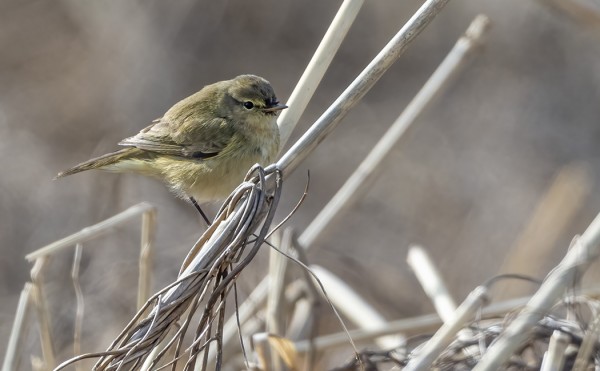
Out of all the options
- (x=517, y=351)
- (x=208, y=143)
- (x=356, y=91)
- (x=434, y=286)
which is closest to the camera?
(x=356, y=91)

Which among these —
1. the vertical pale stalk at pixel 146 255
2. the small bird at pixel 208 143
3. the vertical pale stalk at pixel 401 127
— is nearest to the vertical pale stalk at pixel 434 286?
the vertical pale stalk at pixel 401 127

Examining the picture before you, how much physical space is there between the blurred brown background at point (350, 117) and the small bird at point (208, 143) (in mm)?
Answer: 2146

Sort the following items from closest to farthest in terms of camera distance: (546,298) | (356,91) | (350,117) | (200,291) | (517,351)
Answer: (200,291), (546,298), (356,91), (517,351), (350,117)

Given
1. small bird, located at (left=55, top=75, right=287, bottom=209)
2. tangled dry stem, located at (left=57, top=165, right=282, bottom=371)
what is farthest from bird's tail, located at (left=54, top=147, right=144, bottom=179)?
tangled dry stem, located at (left=57, top=165, right=282, bottom=371)

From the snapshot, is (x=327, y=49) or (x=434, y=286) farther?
(x=434, y=286)

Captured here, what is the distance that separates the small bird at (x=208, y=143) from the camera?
402cm

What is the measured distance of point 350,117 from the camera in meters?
7.75

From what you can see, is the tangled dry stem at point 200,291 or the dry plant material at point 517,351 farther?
the dry plant material at point 517,351

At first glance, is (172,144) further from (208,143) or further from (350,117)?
(350,117)

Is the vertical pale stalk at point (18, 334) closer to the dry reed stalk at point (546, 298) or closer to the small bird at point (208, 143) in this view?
the small bird at point (208, 143)

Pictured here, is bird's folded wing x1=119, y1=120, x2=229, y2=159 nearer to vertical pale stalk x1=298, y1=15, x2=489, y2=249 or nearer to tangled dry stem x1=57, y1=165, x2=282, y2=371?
vertical pale stalk x1=298, y1=15, x2=489, y2=249

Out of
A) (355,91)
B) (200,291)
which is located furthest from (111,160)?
(200,291)

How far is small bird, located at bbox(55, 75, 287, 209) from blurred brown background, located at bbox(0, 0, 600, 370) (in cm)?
215

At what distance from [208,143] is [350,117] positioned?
3.71 metres
